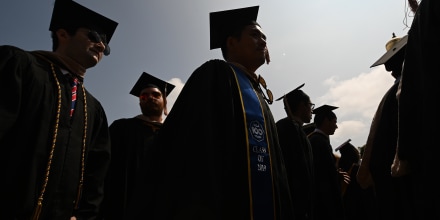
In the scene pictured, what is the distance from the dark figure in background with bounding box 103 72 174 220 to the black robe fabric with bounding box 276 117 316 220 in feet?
5.65

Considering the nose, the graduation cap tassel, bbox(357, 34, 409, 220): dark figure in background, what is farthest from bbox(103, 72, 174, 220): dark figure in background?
bbox(357, 34, 409, 220): dark figure in background

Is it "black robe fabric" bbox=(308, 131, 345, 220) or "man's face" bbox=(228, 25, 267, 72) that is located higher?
"man's face" bbox=(228, 25, 267, 72)

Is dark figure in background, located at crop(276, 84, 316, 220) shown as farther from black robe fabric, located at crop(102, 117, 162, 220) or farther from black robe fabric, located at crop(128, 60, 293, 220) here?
black robe fabric, located at crop(102, 117, 162, 220)

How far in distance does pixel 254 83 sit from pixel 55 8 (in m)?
1.95

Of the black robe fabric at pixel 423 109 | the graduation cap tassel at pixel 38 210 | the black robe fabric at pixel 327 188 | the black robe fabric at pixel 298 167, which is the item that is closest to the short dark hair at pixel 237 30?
the black robe fabric at pixel 423 109

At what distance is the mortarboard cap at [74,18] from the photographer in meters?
2.62

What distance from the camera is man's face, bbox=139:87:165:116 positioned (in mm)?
5055

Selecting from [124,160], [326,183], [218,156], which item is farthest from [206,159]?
[326,183]

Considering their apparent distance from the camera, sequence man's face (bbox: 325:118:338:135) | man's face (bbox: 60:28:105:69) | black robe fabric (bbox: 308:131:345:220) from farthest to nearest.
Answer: man's face (bbox: 325:118:338:135) → black robe fabric (bbox: 308:131:345:220) → man's face (bbox: 60:28:105:69)

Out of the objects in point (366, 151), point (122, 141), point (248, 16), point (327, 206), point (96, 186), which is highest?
point (248, 16)

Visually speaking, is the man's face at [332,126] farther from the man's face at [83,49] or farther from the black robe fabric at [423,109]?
the man's face at [83,49]

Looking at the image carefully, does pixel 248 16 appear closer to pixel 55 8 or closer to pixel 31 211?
pixel 55 8

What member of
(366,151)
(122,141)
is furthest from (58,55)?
(366,151)

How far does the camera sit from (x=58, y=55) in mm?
2281
